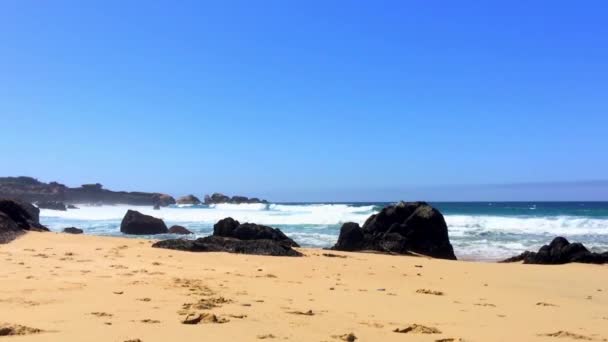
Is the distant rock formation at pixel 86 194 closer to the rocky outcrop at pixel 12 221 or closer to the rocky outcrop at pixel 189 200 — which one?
the rocky outcrop at pixel 189 200

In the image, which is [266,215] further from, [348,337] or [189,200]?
[189,200]

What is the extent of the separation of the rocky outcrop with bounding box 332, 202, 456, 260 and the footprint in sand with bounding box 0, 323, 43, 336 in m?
13.4

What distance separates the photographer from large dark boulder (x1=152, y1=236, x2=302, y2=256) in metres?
13.5

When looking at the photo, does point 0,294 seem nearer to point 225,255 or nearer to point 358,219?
point 225,255

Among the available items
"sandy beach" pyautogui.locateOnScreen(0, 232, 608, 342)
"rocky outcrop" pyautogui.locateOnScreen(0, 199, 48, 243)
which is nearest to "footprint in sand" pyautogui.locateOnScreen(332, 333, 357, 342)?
"sandy beach" pyautogui.locateOnScreen(0, 232, 608, 342)

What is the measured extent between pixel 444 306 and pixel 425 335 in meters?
1.98

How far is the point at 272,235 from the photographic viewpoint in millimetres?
17594

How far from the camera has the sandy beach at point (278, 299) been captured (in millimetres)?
5094

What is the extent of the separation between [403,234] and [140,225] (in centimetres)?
1446

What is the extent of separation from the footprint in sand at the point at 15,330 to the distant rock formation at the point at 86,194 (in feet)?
310

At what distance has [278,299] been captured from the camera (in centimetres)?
702

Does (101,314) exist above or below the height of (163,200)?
below

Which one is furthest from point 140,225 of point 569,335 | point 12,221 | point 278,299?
point 569,335

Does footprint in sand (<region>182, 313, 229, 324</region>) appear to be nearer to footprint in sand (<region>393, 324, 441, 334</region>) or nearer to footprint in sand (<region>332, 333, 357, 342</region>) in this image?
footprint in sand (<region>332, 333, 357, 342</region>)
